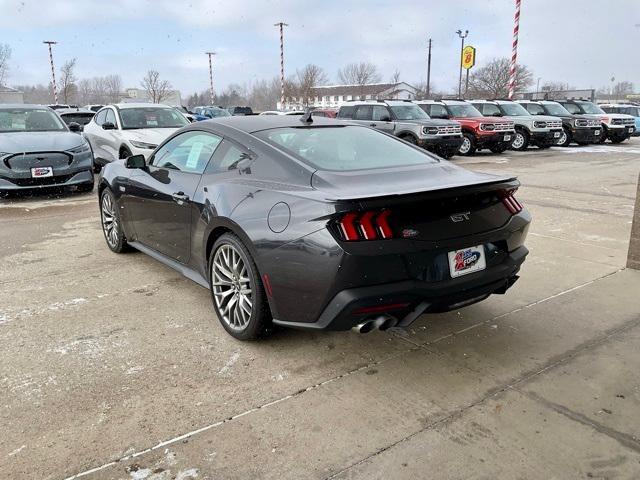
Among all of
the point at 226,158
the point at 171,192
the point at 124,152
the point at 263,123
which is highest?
the point at 263,123

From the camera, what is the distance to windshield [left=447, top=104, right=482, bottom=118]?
18333 mm

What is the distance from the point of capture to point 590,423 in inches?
104

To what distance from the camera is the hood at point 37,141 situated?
340 inches

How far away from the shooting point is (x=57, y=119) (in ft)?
33.6

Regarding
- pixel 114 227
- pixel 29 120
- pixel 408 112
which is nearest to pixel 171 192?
pixel 114 227

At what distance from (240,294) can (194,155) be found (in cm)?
132

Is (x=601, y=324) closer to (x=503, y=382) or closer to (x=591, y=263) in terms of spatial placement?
(x=503, y=382)

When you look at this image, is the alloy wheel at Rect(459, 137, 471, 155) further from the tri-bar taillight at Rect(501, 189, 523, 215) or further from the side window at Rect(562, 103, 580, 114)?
the tri-bar taillight at Rect(501, 189, 523, 215)

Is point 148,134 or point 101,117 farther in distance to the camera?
point 101,117

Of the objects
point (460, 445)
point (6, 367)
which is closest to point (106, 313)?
point (6, 367)

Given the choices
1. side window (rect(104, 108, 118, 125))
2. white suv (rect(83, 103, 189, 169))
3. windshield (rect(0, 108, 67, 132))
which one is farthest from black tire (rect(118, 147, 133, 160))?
windshield (rect(0, 108, 67, 132))

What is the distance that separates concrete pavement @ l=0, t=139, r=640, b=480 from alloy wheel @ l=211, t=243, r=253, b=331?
0.18 metres

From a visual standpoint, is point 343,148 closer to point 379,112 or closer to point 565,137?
point 379,112

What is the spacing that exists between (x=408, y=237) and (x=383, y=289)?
0.31 meters
